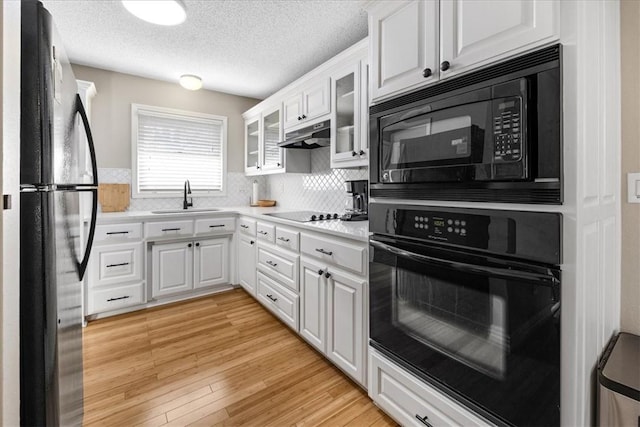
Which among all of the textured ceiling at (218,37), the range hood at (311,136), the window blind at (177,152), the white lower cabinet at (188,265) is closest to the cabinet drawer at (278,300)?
the white lower cabinet at (188,265)

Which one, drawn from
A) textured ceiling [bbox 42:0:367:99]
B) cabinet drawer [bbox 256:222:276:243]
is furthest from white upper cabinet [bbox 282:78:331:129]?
cabinet drawer [bbox 256:222:276:243]

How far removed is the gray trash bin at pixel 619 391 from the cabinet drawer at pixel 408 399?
1.20ft

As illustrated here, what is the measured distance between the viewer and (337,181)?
9.44 feet

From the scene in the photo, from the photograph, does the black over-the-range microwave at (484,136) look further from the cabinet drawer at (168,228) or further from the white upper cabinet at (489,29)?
the cabinet drawer at (168,228)

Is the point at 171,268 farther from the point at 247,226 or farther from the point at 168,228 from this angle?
the point at 247,226

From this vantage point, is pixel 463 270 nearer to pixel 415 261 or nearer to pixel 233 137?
pixel 415 261

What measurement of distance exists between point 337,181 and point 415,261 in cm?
173

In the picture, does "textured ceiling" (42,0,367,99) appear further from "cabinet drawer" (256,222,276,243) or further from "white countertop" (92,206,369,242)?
"cabinet drawer" (256,222,276,243)

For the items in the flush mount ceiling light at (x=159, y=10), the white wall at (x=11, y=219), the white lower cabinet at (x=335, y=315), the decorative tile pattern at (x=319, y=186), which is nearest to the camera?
the white wall at (x=11, y=219)

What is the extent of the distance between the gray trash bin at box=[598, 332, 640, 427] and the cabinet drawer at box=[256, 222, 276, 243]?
2.10 meters

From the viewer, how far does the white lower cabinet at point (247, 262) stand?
297 centimetres

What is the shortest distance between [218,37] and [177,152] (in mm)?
1668

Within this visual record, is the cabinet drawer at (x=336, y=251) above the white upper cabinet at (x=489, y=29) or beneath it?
beneath

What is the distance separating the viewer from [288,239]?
Result: 7.57ft
